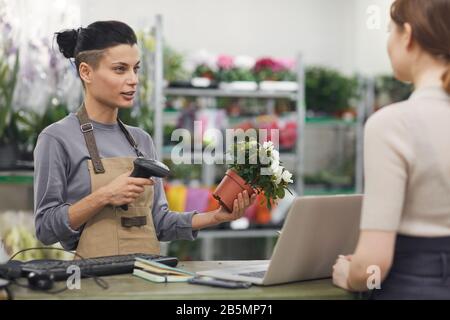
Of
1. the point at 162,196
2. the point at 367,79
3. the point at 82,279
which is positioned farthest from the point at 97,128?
the point at 367,79

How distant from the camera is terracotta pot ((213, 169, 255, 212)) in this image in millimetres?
2213

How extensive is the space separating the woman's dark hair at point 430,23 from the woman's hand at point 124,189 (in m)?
0.90

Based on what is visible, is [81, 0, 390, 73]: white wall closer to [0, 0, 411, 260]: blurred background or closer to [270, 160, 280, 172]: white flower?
[0, 0, 411, 260]: blurred background

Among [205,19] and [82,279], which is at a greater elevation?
[205,19]

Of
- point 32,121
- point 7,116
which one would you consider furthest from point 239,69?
point 7,116

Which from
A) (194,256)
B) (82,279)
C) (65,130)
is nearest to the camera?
(82,279)

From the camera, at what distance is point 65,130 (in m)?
2.41

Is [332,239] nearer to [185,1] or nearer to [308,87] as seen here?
[308,87]

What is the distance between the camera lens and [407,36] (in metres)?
1.71

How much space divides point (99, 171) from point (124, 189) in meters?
0.22

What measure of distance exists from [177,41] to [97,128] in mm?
5525

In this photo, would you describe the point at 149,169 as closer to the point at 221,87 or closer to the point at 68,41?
the point at 68,41

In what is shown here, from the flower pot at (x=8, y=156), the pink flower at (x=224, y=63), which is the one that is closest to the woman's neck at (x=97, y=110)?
the flower pot at (x=8, y=156)

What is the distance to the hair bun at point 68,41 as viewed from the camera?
2.54 metres
